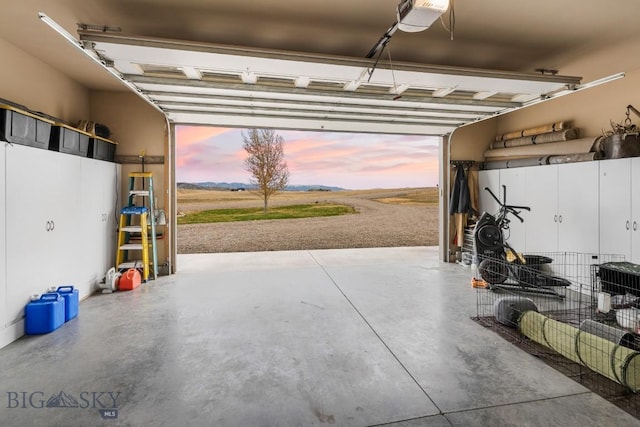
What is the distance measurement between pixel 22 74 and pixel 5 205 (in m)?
1.94

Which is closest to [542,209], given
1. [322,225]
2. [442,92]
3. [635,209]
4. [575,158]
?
[575,158]

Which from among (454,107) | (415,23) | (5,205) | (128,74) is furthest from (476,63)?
(5,205)

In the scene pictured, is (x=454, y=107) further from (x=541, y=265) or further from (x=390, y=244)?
(x=390, y=244)

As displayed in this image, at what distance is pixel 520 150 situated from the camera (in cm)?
598

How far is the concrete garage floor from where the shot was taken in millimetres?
2066

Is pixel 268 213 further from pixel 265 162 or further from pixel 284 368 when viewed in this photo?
pixel 284 368

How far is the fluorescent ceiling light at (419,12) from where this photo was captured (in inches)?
86.0

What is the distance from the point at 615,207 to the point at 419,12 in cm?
407

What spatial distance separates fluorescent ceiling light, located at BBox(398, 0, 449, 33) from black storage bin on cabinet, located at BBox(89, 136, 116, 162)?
451cm

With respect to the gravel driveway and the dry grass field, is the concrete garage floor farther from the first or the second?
the dry grass field

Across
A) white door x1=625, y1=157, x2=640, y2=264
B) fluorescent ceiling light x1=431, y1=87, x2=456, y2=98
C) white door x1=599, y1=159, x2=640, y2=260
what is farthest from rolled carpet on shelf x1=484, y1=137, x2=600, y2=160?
fluorescent ceiling light x1=431, y1=87, x2=456, y2=98

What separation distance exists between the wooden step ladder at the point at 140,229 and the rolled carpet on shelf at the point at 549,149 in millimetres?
6552

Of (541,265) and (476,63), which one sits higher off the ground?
(476,63)

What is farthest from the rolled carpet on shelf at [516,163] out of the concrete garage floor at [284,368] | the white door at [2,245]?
the white door at [2,245]
